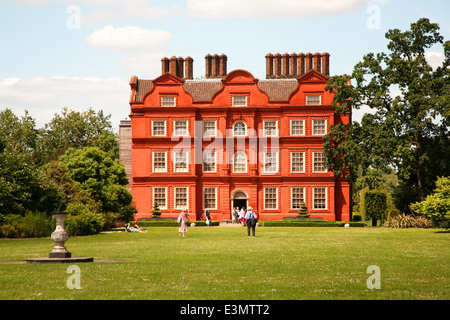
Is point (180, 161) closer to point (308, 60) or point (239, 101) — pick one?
point (239, 101)

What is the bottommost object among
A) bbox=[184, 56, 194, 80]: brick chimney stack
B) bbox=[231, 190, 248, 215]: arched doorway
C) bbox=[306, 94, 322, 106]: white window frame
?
bbox=[231, 190, 248, 215]: arched doorway

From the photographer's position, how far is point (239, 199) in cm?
6247

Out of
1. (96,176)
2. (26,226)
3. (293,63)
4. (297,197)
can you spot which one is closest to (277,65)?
(293,63)

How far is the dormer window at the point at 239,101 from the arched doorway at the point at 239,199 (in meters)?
8.24

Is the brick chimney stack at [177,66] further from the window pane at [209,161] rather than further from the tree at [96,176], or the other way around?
the tree at [96,176]

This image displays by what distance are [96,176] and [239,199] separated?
1667 cm

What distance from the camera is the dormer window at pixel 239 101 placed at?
2462 inches

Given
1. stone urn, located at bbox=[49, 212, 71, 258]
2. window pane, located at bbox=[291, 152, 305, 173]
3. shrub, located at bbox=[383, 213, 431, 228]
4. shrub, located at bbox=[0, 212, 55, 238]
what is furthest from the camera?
window pane, located at bbox=[291, 152, 305, 173]

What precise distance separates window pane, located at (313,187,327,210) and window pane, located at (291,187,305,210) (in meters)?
1.21

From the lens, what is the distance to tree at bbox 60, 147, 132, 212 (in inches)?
1921

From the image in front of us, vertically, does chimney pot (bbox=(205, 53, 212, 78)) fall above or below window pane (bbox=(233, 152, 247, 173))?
above

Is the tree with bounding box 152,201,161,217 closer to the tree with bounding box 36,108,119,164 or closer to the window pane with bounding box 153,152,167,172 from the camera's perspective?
the window pane with bounding box 153,152,167,172

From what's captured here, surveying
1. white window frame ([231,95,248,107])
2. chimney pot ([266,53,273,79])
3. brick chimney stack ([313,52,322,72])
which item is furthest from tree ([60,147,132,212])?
brick chimney stack ([313,52,322,72])
